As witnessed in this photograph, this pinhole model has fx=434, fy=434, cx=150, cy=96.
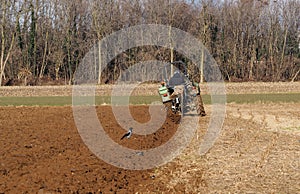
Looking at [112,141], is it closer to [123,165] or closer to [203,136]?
[123,165]

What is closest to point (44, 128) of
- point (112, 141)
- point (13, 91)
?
point (112, 141)

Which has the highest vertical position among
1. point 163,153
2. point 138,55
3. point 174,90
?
point 138,55

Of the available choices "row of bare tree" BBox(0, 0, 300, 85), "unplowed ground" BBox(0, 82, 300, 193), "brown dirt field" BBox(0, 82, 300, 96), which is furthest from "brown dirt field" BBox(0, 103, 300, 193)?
"row of bare tree" BBox(0, 0, 300, 85)

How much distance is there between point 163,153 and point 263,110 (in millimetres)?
13989

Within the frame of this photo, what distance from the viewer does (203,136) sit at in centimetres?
1472

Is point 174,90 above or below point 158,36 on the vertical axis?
below

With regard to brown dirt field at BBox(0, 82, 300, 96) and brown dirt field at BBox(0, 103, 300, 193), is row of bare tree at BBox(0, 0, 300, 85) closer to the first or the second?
brown dirt field at BBox(0, 82, 300, 96)

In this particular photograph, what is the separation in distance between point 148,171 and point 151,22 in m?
48.6

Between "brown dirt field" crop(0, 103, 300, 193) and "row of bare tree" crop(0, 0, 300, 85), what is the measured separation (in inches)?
1418

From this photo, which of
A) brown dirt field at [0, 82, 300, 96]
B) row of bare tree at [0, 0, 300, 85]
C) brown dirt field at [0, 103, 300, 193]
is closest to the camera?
brown dirt field at [0, 103, 300, 193]

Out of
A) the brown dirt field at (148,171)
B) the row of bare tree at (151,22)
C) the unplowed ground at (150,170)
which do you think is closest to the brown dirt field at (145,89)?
the row of bare tree at (151,22)

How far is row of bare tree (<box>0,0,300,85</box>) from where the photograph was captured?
52.7 m

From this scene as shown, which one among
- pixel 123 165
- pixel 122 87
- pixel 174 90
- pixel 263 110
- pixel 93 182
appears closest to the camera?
pixel 93 182

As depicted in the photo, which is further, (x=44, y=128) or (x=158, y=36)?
(x=158, y=36)
